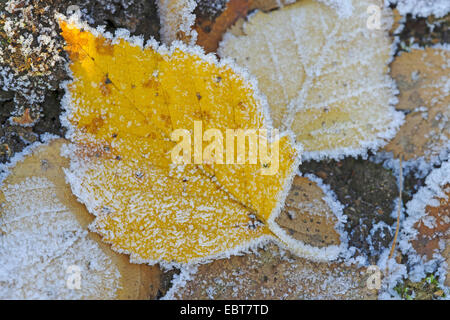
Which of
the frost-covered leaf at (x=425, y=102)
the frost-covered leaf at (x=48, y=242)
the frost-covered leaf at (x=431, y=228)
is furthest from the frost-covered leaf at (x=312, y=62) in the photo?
the frost-covered leaf at (x=48, y=242)

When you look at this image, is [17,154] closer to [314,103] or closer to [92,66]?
[92,66]

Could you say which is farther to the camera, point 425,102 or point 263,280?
point 425,102

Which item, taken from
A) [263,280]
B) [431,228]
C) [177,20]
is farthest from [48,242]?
[431,228]

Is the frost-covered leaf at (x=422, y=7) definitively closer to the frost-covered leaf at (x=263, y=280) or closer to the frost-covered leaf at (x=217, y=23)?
the frost-covered leaf at (x=217, y=23)

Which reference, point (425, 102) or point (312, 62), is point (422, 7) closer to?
point (425, 102)
